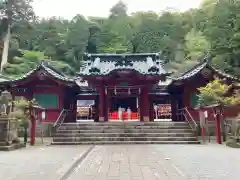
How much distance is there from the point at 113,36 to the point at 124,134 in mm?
35878

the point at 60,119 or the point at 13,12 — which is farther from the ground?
the point at 13,12

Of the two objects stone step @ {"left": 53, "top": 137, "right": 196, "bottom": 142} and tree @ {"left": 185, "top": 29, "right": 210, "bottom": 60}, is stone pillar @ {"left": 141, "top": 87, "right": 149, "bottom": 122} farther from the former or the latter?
tree @ {"left": 185, "top": 29, "right": 210, "bottom": 60}

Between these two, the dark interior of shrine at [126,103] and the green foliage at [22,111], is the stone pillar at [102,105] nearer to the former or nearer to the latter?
the green foliage at [22,111]

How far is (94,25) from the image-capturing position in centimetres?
4944

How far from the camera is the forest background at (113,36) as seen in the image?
30844 mm

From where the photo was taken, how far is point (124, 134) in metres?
15.9

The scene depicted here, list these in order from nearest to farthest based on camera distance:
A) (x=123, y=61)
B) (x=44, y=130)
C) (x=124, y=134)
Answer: (x=124, y=134) < (x=44, y=130) < (x=123, y=61)

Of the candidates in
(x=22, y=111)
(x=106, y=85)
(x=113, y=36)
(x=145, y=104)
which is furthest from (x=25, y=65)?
(x=113, y=36)

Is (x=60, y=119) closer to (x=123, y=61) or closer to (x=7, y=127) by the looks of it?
(x=7, y=127)

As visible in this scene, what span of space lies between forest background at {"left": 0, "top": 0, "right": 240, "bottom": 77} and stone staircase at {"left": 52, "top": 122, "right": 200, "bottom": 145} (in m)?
15.5

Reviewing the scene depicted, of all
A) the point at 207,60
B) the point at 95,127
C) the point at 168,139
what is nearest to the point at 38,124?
the point at 95,127

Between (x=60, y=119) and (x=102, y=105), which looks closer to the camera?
(x=60, y=119)

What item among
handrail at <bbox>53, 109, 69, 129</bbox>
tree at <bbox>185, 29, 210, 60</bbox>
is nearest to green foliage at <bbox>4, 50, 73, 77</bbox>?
handrail at <bbox>53, 109, 69, 129</bbox>

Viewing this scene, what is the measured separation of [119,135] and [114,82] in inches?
212
